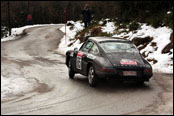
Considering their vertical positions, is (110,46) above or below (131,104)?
above

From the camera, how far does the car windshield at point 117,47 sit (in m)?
9.83

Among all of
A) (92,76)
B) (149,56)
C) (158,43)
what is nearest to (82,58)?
(92,76)

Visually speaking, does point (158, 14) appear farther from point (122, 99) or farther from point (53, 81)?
point (122, 99)

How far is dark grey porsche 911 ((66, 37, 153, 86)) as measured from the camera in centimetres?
891

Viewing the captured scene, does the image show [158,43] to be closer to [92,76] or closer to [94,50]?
[94,50]

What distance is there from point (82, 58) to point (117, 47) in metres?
1.13

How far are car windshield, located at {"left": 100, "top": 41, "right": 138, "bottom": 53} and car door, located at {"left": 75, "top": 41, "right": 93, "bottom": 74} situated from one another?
569mm

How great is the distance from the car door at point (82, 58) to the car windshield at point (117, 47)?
569 mm

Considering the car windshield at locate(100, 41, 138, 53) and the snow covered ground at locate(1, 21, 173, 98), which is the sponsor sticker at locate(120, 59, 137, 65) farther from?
the snow covered ground at locate(1, 21, 173, 98)

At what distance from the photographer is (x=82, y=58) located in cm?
1017

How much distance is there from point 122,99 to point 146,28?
1156 cm

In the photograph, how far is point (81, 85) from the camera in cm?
984

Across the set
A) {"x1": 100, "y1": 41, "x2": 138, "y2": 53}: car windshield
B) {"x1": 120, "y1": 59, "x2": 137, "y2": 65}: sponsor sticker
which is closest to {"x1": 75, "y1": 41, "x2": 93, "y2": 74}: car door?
{"x1": 100, "y1": 41, "x2": 138, "y2": 53}: car windshield

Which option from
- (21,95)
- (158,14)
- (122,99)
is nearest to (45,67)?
(21,95)
